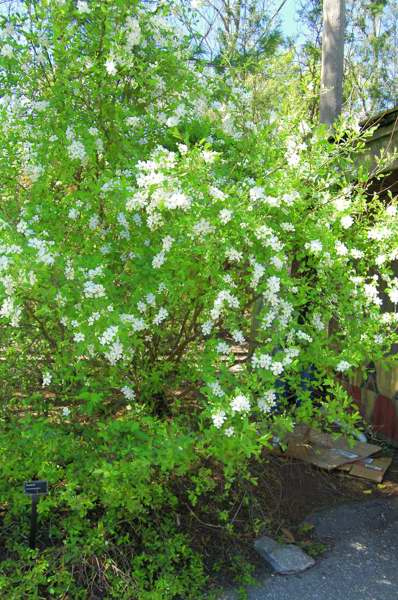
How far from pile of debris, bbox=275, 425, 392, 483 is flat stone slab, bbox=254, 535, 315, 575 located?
3.51 ft

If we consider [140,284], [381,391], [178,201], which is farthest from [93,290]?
[381,391]

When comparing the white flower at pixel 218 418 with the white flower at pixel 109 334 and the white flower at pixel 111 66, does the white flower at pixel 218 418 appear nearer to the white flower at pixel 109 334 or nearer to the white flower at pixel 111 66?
the white flower at pixel 109 334

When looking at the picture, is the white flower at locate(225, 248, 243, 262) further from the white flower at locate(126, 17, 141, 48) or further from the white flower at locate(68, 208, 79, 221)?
the white flower at locate(126, 17, 141, 48)

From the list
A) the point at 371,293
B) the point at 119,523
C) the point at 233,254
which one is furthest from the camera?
the point at 119,523

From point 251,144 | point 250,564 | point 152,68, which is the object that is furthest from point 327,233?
point 250,564

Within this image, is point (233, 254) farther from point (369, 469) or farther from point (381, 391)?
point (381, 391)

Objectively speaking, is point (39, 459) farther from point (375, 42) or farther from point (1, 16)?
point (375, 42)

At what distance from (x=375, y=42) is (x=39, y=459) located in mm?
13781

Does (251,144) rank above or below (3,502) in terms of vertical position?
above

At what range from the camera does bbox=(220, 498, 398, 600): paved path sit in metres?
3.03

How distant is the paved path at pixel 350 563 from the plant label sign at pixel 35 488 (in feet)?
3.42

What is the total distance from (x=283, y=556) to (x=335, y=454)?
4.93ft

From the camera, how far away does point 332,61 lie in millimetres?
6250

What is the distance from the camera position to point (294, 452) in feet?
14.8
